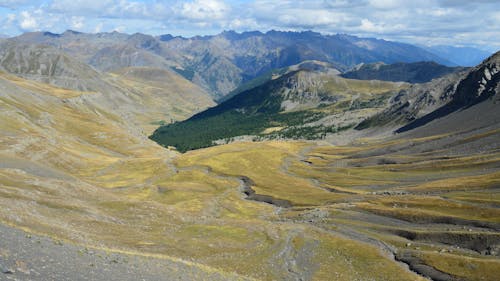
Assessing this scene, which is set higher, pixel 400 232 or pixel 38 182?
pixel 38 182

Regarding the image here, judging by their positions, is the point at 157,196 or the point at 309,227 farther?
the point at 157,196

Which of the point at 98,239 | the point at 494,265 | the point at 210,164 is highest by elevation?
the point at 98,239

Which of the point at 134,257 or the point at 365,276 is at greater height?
the point at 134,257

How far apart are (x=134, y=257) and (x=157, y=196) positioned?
9083 centimetres

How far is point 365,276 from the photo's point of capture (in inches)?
2901

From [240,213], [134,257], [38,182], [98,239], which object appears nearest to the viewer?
[134,257]

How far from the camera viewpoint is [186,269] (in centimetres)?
5147

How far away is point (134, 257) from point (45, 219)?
18158 millimetres

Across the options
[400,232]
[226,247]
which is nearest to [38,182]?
[226,247]

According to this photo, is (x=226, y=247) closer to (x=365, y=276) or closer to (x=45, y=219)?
(x=365, y=276)

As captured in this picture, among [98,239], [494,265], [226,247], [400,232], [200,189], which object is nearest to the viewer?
[98,239]

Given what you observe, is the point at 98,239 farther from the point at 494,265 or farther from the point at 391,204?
the point at 391,204

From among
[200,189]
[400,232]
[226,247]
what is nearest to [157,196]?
[200,189]

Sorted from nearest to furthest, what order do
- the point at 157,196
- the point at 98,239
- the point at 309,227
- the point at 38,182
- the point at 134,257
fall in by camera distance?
1. the point at 134,257
2. the point at 98,239
3. the point at 38,182
4. the point at 309,227
5. the point at 157,196
